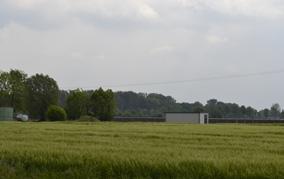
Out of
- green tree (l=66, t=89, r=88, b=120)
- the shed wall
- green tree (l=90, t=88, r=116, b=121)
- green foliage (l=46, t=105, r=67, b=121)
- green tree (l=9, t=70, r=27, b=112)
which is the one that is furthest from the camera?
green tree (l=9, t=70, r=27, b=112)

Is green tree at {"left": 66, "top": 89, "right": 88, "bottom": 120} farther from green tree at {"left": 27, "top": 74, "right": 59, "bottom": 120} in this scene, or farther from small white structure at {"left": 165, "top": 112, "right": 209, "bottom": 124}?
small white structure at {"left": 165, "top": 112, "right": 209, "bottom": 124}

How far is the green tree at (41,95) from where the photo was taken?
126 meters

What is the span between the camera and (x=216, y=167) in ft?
48.0

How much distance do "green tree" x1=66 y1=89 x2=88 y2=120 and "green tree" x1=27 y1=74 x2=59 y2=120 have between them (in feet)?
43.0

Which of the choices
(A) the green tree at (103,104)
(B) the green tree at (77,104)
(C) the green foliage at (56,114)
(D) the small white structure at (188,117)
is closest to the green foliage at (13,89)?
(B) the green tree at (77,104)

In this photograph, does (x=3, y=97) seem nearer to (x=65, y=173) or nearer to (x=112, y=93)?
(x=112, y=93)

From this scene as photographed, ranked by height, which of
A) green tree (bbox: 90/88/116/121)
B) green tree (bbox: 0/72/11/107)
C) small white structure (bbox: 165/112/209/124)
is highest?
green tree (bbox: 0/72/11/107)

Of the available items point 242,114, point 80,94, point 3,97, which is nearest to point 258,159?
point 80,94

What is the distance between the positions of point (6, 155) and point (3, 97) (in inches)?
4175

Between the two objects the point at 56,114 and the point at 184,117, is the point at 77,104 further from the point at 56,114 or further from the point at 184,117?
the point at 184,117

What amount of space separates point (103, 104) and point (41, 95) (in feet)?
71.0

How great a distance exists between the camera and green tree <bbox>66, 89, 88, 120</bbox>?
368ft

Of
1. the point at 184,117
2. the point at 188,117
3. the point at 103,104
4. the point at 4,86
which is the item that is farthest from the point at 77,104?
the point at 188,117

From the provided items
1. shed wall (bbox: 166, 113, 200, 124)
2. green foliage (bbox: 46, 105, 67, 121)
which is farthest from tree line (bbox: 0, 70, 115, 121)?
shed wall (bbox: 166, 113, 200, 124)
